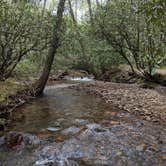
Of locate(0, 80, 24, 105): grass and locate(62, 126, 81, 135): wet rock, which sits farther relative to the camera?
locate(0, 80, 24, 105): grass

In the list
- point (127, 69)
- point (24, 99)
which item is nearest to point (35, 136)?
point (24, 99)

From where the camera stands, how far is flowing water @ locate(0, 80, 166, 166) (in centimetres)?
495

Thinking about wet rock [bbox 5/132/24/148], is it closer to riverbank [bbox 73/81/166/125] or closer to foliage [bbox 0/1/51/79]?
riverbank [bbox 73/81/166/125]

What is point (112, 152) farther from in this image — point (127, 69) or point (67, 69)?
point (67, 69)

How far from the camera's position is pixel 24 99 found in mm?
10359

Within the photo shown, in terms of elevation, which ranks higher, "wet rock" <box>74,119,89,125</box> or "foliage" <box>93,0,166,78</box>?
"foliage" <box>93,0,166,78</box>

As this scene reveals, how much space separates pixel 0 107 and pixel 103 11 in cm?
882

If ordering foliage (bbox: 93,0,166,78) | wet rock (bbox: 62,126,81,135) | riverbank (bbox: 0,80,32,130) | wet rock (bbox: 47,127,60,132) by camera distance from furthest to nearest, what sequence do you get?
foliage (bbox: 93,0,166,78) < riverbank (bbox: 0,80,32,130) < wet rock (bbox: 47,127,60,132) < wet rock (bbox: 62,126,81,135)

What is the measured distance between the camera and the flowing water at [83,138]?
495 cm

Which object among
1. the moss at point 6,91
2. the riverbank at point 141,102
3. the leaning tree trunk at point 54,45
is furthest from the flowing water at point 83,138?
the leaning tree trunk at point 54,45

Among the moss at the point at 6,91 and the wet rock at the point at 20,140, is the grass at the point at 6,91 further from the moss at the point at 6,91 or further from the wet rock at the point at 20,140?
the wet rock at the point at 20,140

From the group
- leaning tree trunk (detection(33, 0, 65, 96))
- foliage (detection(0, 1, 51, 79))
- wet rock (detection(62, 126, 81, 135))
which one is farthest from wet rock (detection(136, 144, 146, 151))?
leaning tree trunk (detection(33, 0, 65, 96))

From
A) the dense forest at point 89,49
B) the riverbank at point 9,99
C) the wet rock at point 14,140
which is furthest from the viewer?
the dense forest at point 89,49

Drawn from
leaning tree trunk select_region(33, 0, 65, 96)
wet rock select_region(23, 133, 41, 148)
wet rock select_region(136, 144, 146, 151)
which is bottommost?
wet rock select_region(136, 144, 146, 151)
